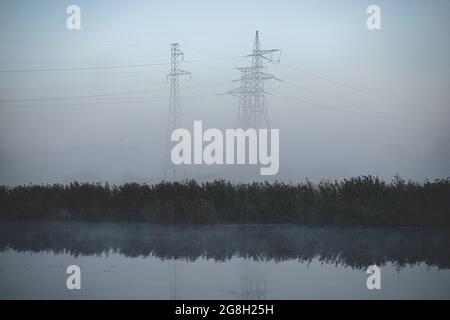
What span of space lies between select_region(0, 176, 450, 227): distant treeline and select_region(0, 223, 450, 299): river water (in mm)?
293

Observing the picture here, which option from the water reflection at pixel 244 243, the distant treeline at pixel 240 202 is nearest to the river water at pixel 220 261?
the water reflection at pixel 244 243

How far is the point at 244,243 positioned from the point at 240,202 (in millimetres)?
1315

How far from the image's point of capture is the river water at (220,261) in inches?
225

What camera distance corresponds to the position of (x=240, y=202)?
8.36 m

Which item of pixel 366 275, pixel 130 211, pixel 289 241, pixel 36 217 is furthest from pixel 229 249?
pixel 36 217

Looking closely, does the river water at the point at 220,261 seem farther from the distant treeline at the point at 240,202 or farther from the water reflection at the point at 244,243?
the distant treeline at the point at 240,202

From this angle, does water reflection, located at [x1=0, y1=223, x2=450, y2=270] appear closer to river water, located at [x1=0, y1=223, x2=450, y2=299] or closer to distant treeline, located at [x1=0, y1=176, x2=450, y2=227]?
river water, located at [x1=0, y1=223, x2=450, y2=299]

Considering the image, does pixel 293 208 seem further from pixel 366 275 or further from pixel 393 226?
pixel 366 275

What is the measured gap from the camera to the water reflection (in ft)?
21.6

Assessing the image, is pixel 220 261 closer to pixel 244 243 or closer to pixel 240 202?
pixel 244 243

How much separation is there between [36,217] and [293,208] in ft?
10.4

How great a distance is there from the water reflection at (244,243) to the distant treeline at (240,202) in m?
0.27

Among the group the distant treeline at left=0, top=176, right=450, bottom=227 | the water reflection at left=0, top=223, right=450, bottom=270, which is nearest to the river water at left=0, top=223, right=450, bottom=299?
the water reflection at left=0, top=223, right=450, bottom=270

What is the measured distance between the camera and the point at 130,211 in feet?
27.9
